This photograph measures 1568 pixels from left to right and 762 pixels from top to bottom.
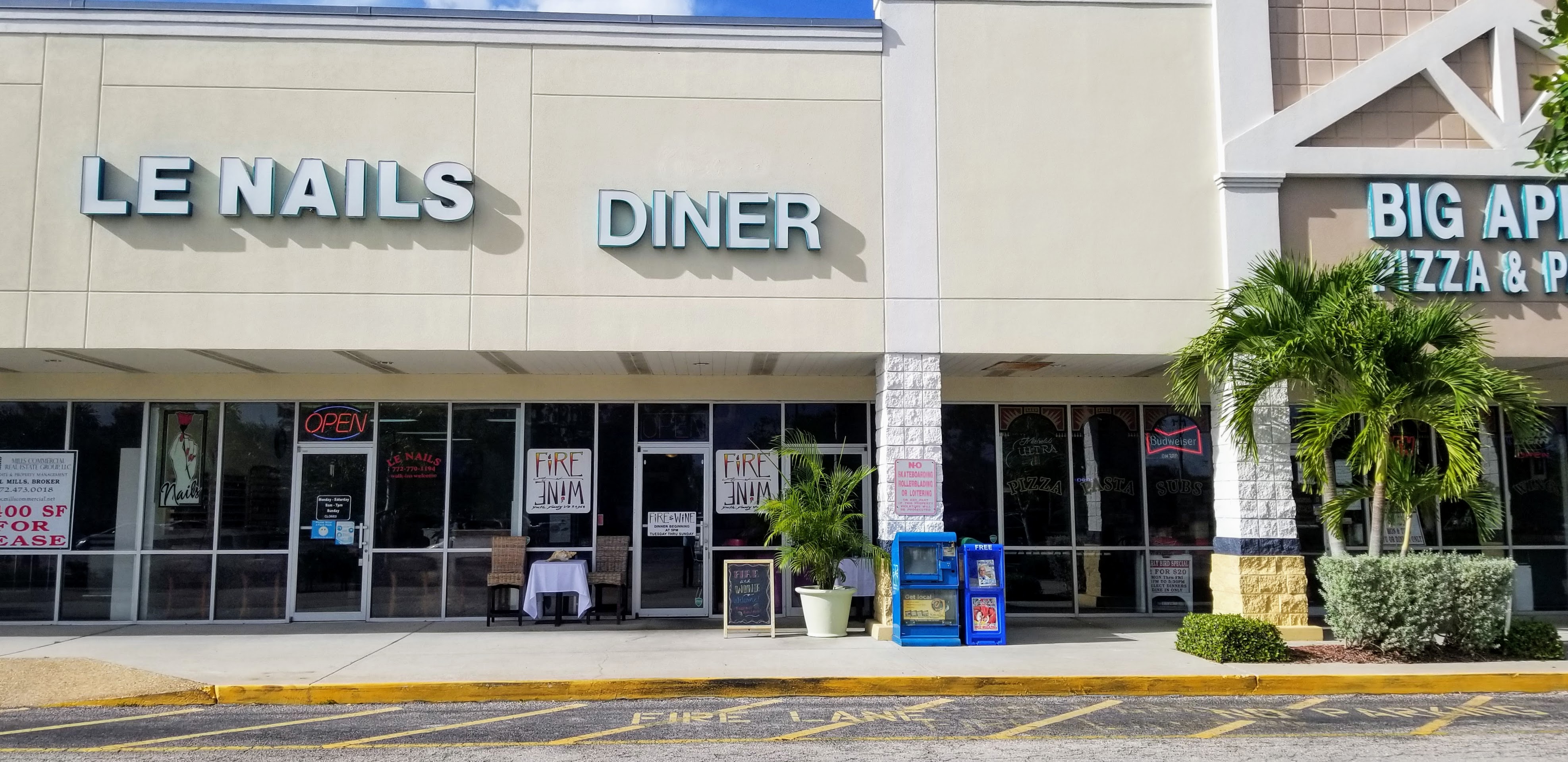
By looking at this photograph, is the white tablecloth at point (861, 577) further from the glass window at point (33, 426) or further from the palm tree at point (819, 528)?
the glass window at point (33, 426)

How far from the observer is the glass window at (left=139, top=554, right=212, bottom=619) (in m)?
15.1

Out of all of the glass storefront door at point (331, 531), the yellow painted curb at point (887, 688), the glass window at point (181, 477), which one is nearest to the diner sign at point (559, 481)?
the glass storefront door at point (331, 531)

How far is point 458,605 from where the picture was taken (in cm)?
1529

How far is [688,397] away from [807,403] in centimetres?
169

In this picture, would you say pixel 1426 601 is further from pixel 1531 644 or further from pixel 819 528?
pixel 819 528

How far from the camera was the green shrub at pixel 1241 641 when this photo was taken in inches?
458

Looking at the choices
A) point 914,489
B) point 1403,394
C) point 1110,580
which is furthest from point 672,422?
point 1403,394

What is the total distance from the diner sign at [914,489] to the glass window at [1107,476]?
11.1ft

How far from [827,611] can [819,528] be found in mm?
1031

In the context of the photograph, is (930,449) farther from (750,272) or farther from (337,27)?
(337,27)

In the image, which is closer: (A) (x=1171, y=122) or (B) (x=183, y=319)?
(B) (x=183, y=319)

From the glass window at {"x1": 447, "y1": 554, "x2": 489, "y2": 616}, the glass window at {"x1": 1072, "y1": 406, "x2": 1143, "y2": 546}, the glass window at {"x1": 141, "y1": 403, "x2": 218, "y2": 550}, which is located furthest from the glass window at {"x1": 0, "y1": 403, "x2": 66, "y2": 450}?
the glass window at {"x1": 1072, "y1": 406, "x2": 1143, "y2": 546}

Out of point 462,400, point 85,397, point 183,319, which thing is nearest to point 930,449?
point 462,400

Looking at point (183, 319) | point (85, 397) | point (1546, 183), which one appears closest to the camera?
point (183, 319)
